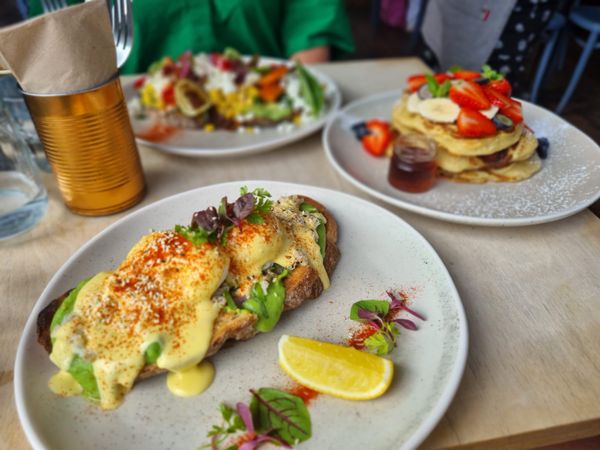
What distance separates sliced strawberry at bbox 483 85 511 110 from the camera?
2.05 metres

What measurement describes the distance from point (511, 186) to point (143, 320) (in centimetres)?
167

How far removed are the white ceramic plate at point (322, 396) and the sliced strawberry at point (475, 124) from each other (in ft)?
2.21

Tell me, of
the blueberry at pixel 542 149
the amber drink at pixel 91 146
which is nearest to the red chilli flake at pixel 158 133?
the amber drink at pixel 91 146

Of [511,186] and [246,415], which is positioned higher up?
[246,415]

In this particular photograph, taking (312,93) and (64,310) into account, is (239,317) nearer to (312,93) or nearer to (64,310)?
(64,310)

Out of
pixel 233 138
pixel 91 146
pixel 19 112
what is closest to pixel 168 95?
pixel 233 138

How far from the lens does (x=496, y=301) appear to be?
1470 millimetres

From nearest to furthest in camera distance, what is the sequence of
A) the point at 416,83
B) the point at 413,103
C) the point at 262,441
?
1. the point at 262,441
2. the point at 413,103
3. the point at 416,83

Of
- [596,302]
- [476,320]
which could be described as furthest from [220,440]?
[596,302]

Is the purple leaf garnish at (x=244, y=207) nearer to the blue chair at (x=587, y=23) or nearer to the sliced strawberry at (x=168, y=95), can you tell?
the sliced strawberry at (x=168, y=95)

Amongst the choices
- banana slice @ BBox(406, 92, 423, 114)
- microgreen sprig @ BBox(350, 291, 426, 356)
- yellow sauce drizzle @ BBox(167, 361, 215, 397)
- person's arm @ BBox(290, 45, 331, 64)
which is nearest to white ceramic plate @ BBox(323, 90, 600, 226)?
banana slice @ BBox(406, 92, 423, 114)

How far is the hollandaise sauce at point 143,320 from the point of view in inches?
44.8

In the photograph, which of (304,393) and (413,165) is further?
(413,165)

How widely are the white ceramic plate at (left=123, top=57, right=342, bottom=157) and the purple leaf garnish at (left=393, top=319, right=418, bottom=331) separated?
3.75ft
